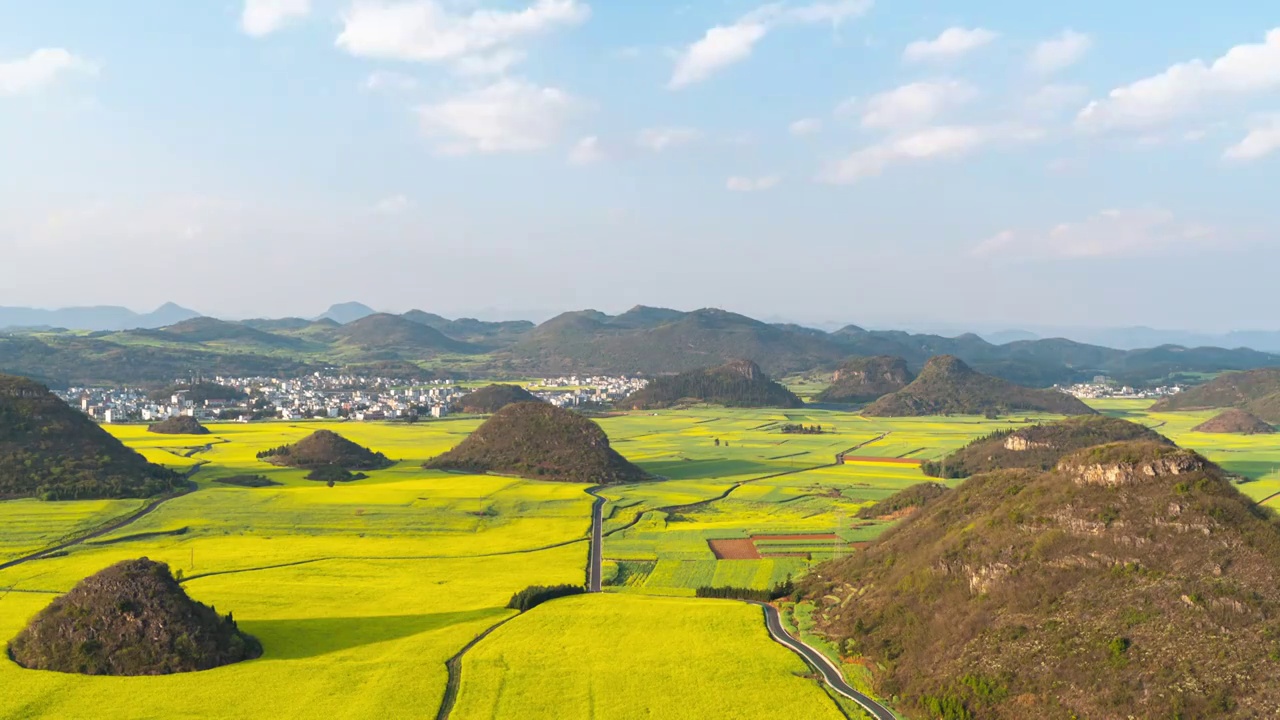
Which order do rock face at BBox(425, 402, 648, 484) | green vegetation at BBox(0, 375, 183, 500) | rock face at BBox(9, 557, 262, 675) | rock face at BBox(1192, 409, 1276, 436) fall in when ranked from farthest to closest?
1. rock face at BBox(1192, 409, 1276, 436)
2. rock face at BBox(425, 402, 648, 484)
3. green vegetation at BBox(0, 375, 183, 500)
4. rock face at BBox(9, 557, 262, 675)

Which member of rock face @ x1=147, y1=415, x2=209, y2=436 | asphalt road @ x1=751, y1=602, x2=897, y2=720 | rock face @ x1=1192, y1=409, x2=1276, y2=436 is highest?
rock face @ x1=147, y1=415, x2=209, y2=436

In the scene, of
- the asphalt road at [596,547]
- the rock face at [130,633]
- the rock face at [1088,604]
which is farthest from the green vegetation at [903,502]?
the rock face at [130,633]

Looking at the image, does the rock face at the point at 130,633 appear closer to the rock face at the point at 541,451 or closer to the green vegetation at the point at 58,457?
the green vegetation at the point at 58,457

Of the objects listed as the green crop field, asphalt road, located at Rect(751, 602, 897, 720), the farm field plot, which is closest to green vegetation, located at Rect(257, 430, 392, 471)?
the green crop field

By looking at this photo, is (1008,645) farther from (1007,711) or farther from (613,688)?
(613,688)

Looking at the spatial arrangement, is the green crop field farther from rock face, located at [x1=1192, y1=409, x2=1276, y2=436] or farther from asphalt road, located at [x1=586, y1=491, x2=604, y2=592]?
rock face, located at [x1=1192, y1=409, x2=1276, y2=436]

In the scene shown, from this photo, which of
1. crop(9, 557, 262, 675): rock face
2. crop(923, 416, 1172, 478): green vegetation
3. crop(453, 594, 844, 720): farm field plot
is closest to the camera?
crop(453, 594, 844, 720): farm field plot
